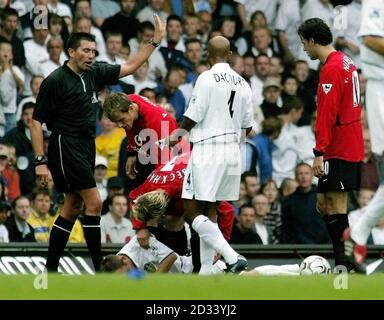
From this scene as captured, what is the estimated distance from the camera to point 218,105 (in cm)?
1301

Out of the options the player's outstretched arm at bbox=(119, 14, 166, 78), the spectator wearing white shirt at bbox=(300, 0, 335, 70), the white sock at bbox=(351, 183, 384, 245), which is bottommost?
the white sock at bbox=(351, 183, 384, 245)

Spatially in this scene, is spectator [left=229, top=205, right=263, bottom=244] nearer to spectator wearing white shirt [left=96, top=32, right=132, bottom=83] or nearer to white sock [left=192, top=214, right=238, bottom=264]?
spectator wearing white shirt [left=96, top=32, right=132, bottom=83]

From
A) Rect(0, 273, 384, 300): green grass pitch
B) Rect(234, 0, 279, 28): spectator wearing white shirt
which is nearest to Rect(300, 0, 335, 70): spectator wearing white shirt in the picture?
Rect(234, 0, 279, 28): spectator wearing white shirt

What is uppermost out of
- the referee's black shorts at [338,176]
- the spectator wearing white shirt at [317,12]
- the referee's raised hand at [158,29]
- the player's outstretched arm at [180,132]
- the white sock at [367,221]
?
the spectator wearing white shirt at [317,12]

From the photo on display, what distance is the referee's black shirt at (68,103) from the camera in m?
13.4

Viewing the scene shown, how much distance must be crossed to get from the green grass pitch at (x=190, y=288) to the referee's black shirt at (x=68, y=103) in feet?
6.97

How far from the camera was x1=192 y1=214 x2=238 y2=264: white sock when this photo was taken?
12.8 meters

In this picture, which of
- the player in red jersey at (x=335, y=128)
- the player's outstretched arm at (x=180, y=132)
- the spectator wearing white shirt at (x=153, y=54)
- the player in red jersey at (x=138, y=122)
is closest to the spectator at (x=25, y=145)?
the spectator wearing white shirt at (x=153, y=54)

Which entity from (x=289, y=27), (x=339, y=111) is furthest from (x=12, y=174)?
(x=339, y=111)

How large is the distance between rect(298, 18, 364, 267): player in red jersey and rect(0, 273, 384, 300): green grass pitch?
1481mm

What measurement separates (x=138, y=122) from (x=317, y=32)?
1975 millimetres

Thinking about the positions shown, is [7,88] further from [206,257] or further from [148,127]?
[206,257]

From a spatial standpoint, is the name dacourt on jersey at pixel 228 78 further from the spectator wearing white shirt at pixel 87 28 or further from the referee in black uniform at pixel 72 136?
the spectator wearing white shirt at pixel 87 28
